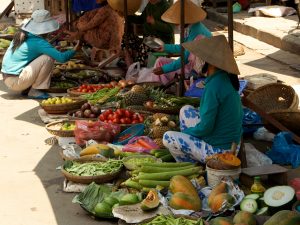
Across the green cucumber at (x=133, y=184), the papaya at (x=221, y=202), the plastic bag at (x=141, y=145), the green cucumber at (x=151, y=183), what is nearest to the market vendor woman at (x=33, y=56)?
the plastic bag at (x=141, y=145)

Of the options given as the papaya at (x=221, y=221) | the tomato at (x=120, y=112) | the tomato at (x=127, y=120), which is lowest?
the tomato at (x=127, y=120)

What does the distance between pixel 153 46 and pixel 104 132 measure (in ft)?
10.2

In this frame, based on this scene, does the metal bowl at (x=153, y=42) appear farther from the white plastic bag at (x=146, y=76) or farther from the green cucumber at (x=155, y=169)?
the green cucumber at (x=155, y=169)

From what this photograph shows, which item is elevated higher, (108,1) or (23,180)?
(108,1)

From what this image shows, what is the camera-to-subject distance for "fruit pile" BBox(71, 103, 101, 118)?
7.06m

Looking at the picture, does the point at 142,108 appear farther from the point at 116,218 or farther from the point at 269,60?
the point at 269,60

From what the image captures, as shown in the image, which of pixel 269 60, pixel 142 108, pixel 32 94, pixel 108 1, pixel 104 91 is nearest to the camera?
pixel 142 108

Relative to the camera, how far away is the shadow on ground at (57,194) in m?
4.81

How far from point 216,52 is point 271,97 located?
7.25 feet

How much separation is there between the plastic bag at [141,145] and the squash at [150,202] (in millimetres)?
1208

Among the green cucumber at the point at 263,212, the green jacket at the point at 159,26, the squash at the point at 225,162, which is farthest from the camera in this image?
the green jacket at the point at 159,26

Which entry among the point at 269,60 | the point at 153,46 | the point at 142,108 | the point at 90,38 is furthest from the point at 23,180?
the point at 269,60

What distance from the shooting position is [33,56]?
8727 mm

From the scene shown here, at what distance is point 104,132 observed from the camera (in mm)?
6363
